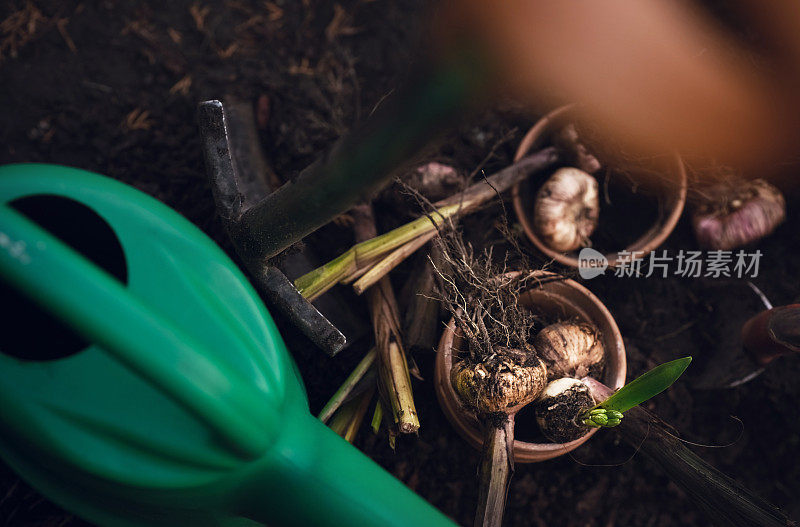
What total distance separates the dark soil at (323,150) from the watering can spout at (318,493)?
37 centimetres

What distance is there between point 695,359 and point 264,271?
1.06 m

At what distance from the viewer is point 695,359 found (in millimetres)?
1303

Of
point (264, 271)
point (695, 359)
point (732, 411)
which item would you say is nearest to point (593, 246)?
point (695, 359)

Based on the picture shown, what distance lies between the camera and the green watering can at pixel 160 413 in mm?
733

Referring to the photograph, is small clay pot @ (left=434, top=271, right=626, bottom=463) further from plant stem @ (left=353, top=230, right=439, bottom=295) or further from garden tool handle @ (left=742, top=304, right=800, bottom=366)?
garden tool handle @ (left=742, top=304, right=800, bottom=366)

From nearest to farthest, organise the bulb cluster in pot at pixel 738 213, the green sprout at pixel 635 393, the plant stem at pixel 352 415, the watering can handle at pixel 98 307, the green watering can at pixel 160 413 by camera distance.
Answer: the watering can handle at pixel 98 307 → the green watering can at pixel 160 413 → the green sprout at pixel 635 393 → the plant stem at pixel 352 415 → the bulb cluster in pot at pixel 738 213

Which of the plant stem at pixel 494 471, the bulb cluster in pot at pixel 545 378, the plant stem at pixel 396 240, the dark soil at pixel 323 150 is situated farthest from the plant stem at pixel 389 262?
the plant stem at pixel 494 471

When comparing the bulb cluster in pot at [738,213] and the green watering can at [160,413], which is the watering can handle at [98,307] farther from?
the bulb cluster in pot at [738,213]

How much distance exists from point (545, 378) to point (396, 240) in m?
0.40

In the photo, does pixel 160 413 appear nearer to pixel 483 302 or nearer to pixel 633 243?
pixel 483 302

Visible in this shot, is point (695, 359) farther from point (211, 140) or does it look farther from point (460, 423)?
point (211, 140)

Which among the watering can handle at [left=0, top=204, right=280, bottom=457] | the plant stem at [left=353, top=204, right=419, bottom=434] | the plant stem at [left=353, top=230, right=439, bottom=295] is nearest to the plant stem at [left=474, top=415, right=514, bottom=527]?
Result: the plant stem at [left=353, top=204, right=419, bottom=434]

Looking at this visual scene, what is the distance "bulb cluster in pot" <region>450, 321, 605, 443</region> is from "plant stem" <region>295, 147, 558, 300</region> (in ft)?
0.90

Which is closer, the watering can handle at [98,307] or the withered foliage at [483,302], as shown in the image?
the watering can handle at [98,307]
